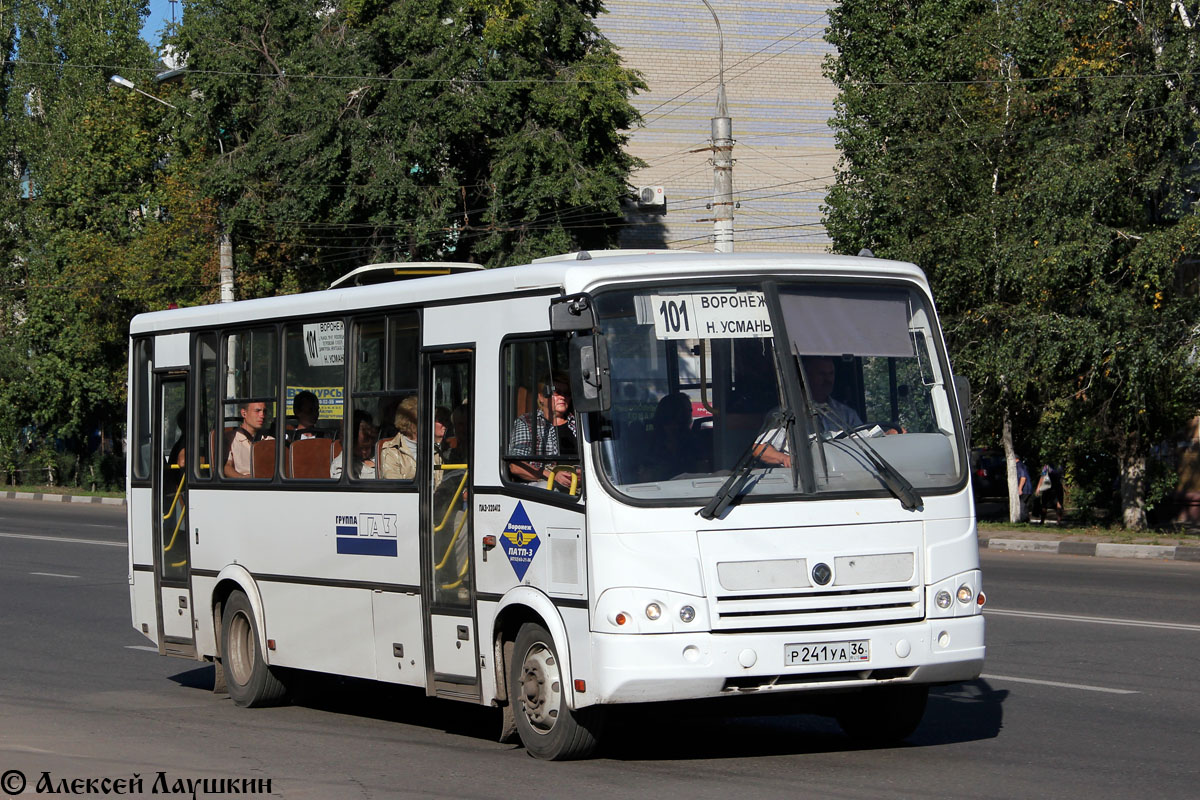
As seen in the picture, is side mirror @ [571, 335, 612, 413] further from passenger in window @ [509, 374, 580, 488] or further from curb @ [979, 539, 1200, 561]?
curb @ [979, 539, 1200, 561]

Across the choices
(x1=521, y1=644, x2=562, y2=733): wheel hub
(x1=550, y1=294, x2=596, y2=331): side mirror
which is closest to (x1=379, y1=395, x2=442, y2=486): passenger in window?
(x1=521, y1=644, x2=562, y2=733): wheel hub

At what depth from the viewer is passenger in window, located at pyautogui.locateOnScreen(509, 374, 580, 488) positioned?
7.93 metres

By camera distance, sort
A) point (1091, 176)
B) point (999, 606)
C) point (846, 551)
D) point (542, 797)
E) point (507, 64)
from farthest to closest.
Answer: point (507, 64) → point (1091, 176) → point (999, 606) → point (846, 551) → point (542, 797)

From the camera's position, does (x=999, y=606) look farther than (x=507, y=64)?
No

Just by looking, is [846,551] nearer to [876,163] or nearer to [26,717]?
[26,717]

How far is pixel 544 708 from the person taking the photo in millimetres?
8047

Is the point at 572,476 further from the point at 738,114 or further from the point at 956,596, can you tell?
the point at 738,114

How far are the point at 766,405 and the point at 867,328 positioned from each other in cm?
80

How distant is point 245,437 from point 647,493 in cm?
436

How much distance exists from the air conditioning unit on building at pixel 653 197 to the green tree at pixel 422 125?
476 inches

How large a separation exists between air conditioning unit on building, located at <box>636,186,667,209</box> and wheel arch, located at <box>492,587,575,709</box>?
42.0 m

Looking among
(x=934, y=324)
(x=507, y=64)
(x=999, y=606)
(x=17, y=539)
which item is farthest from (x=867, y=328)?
(x=507, y=64)

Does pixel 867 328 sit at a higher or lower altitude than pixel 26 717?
higher

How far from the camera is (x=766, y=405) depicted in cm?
783
